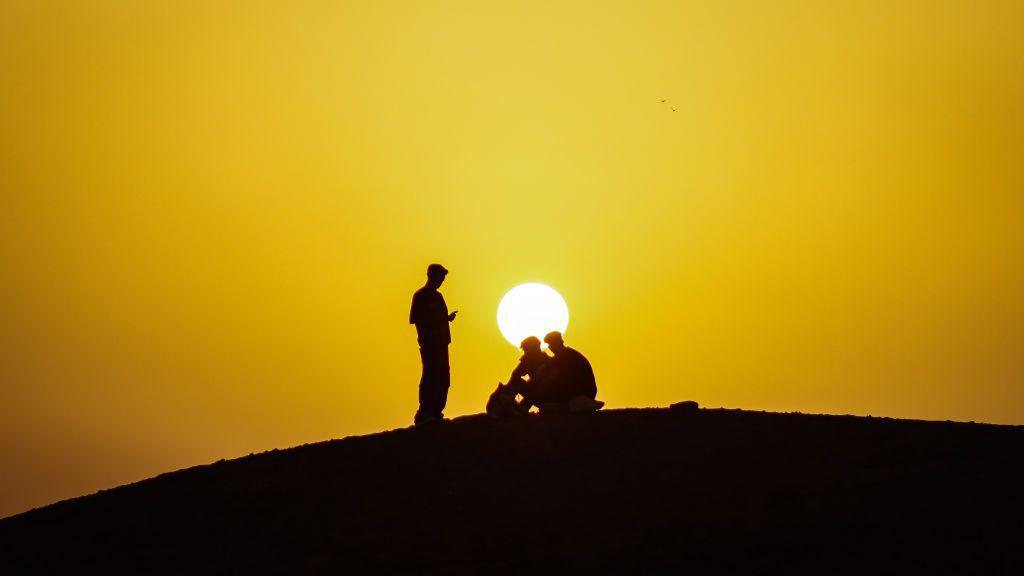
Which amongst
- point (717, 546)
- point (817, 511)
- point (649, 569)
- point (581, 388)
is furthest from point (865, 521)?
point (581, 388)

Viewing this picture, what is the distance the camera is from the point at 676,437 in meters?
20.4

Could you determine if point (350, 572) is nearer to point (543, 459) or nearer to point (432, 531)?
point (432, 531)

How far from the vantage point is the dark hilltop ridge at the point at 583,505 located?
1527cm

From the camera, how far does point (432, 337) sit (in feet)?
78.3

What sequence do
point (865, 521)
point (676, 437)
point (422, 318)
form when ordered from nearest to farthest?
1. point (865, 521)
2. point (676, 437)
3. point (422, 318)

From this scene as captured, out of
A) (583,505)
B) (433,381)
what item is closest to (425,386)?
(433,381)

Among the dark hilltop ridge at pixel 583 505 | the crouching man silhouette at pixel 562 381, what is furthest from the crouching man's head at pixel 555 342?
the dark hilltop ridge at pixel 583 505

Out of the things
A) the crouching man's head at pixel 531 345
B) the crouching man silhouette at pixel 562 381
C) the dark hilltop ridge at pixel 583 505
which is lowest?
the dark hilltop ridge at pixel 583 505

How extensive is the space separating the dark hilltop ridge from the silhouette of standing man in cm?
103

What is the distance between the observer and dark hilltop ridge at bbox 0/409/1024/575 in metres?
15.3

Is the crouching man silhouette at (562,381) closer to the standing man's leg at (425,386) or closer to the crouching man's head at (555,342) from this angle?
the crouching man's head at (555,342)

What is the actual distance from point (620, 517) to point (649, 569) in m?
1.79

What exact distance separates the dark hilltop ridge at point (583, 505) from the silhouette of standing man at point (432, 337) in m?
1.03

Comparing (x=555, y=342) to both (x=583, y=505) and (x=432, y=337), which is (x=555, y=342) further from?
(x=583, y=505)
